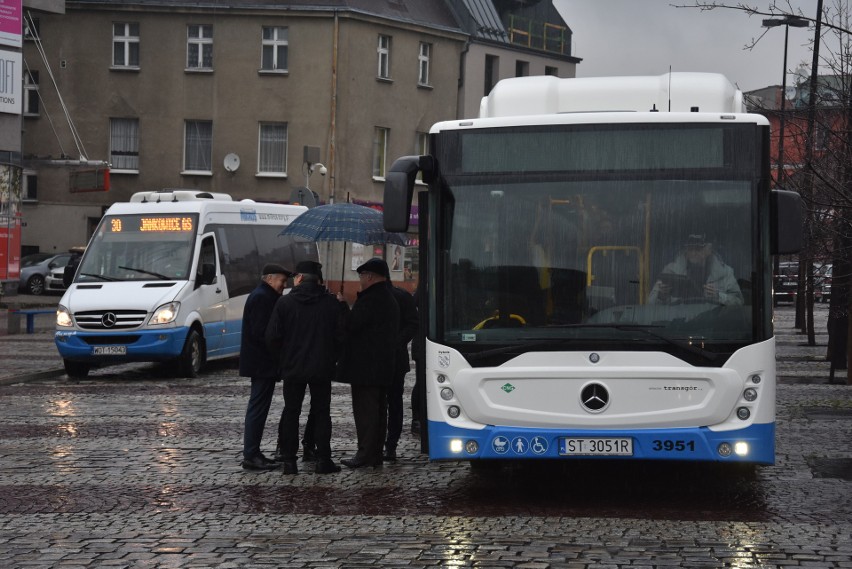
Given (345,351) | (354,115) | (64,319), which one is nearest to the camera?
(345,351)

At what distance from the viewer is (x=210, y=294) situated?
2239 cm

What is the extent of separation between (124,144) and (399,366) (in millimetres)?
39188

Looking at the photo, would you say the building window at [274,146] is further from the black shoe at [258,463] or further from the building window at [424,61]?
the black shoe at [258,463]

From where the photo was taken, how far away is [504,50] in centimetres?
6125

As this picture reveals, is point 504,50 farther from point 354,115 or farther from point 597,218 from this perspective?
point 597,218

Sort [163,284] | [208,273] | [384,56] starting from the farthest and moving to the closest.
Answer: [384,56]
[208,273]
[163,284]

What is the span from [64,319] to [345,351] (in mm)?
10111

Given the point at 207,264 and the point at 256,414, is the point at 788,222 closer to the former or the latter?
the point at 256,414

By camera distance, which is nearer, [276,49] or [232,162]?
[232,162]

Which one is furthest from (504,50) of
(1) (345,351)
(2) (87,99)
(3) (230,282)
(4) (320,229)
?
(1) (345,351)

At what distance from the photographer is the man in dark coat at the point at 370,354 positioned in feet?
39.5

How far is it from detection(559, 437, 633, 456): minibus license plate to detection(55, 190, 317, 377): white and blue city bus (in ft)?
39.2

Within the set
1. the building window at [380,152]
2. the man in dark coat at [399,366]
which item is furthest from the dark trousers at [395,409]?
the building window at [380,152]

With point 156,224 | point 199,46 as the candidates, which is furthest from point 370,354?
point 199,46
